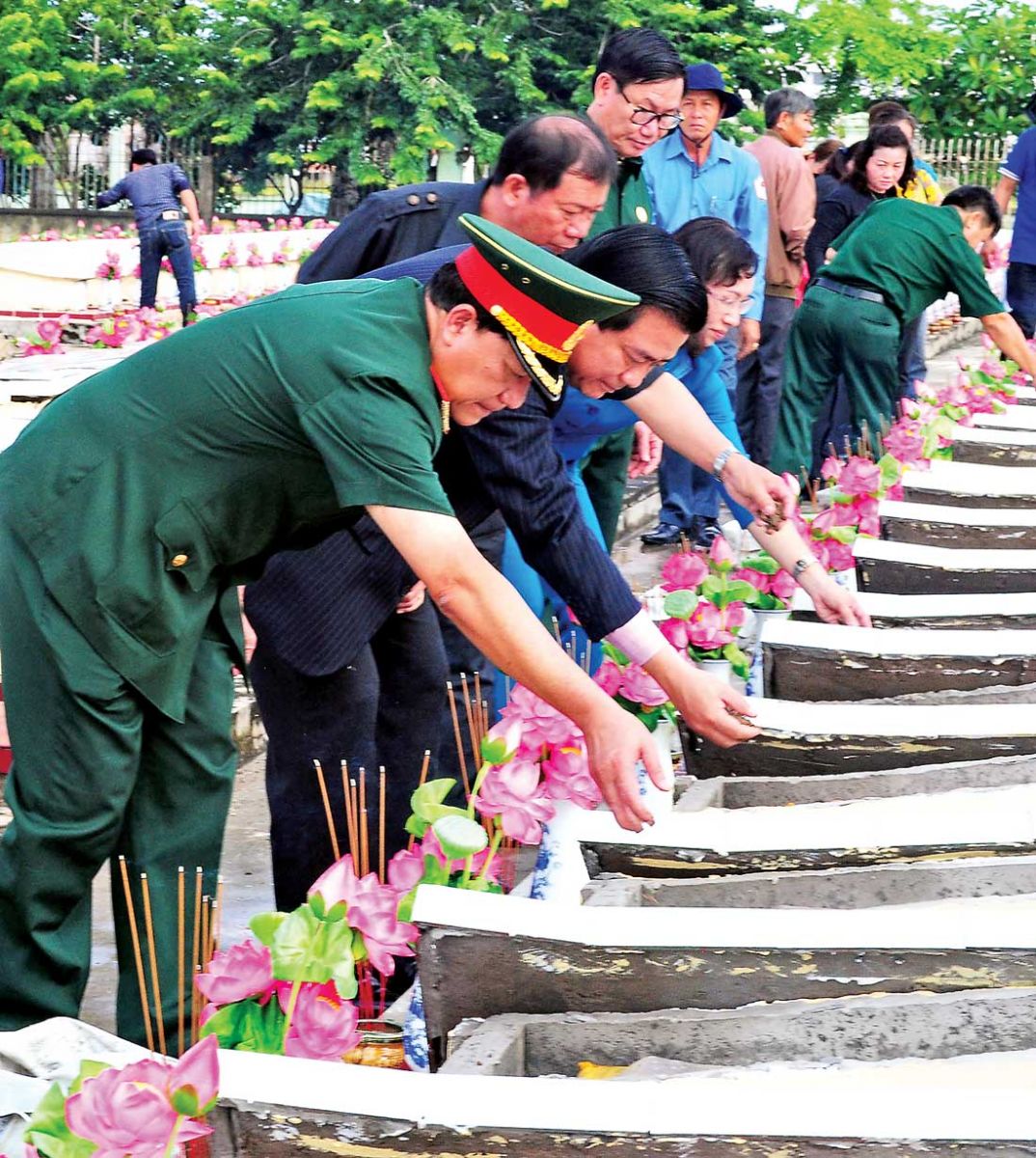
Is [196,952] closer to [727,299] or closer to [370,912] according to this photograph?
[370,912]

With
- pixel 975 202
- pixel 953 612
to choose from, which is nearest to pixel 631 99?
pixel 953 612

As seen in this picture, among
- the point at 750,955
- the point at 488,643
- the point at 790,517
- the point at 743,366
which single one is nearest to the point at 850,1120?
the point at 750,955

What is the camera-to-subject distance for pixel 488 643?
1.96 m

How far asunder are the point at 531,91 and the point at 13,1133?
2193 centimetres

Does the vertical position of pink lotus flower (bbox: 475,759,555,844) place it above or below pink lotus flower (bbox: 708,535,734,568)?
above

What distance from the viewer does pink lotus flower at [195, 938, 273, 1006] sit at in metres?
1.60

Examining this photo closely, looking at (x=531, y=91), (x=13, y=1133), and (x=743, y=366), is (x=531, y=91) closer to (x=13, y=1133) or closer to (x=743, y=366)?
(x=743, y=366)

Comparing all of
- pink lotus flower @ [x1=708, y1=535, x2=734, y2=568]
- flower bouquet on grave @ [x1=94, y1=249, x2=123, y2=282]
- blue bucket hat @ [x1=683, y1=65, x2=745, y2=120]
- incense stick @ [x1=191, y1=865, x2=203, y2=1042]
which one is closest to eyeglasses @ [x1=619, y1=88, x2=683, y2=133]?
pink lotus flower @ [x1=708, y1=535, x2=734, y2=568]

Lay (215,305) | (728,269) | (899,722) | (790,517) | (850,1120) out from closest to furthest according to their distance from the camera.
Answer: (850,1120) → (899,722) → (790,517) → (728,269) → (215,305)

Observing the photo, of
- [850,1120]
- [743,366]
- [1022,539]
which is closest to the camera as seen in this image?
[850,1120]

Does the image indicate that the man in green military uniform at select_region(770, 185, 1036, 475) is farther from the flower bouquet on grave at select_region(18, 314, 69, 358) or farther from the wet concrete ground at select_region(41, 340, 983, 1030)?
the flower bouquet on grave at select_region(18, 314, 69, 358)

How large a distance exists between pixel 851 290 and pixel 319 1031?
4.93m

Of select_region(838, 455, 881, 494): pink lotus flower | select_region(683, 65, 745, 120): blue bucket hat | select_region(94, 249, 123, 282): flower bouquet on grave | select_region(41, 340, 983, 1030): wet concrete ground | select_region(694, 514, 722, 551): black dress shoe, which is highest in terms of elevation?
select_region(683, 65, 745, 120): blue bucket hat

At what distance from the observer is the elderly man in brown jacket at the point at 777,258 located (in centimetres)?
712
